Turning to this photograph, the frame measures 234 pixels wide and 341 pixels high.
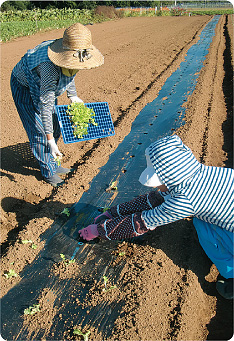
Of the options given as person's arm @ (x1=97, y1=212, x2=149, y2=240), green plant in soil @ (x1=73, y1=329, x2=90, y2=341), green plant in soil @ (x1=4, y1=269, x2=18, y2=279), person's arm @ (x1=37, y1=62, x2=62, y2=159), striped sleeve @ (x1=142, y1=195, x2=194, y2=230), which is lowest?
green plant in soil @ (x1=73, y1=329, x2=90, y2=341)

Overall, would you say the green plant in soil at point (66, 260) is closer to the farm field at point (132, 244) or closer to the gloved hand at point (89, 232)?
the farm field at point (132, 244)

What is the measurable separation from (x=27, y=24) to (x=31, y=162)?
16.9m

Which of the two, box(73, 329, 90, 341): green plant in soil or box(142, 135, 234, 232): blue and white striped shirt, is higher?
box(142, 135, 234, 232): blue and white striped shirt

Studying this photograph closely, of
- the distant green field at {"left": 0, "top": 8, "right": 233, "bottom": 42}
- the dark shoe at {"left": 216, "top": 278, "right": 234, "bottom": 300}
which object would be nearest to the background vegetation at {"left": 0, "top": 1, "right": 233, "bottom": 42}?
the distant green field at {"left": 0, "top": 8, "right": 233, "bottom": 42}

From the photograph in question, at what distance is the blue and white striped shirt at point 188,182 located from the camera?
6.62 ft

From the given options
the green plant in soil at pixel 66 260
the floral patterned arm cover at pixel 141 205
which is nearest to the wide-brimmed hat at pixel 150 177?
the floral patterned arm cover at pixel 141 205

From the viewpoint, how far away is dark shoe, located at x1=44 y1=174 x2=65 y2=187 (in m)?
3.68

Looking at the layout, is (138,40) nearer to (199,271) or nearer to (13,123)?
(13,123)

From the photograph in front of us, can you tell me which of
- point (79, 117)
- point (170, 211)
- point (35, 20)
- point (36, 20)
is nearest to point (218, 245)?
point (170, 211)

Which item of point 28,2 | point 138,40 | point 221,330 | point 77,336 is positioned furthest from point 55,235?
point 28,2

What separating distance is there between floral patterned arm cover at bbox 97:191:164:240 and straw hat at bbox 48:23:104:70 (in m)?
1.37

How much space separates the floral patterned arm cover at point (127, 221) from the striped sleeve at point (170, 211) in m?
0.10

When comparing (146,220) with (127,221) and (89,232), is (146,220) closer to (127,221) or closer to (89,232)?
(127,221)

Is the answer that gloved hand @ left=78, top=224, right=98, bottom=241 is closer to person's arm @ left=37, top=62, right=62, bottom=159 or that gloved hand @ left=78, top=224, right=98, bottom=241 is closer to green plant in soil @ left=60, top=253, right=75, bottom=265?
green plant in soil @ left=60, top=253, right=75, bottom=265
